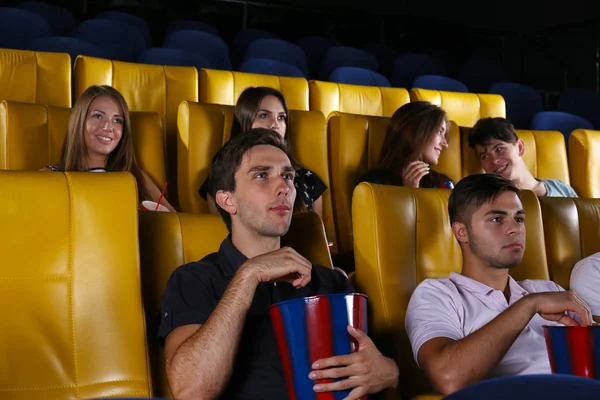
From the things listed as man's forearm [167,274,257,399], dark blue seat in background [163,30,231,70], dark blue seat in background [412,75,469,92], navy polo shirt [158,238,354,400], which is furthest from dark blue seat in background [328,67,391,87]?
man's forearm [167,274,257,399]

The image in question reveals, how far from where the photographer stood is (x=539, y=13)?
3.49 m

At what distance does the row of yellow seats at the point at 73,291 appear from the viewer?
2.63 ft

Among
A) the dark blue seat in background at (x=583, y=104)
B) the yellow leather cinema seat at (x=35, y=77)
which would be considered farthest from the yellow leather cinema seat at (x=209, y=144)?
the dark blue seat in background at (x=583, y=104)

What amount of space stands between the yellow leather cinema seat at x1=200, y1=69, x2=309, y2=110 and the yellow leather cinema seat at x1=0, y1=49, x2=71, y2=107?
1.06 feet

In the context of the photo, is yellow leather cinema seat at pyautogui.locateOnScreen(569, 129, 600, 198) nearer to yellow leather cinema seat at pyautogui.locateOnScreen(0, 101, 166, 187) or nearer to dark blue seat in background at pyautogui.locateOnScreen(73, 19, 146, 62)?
yellow leather cinema seat at pyautogui.locateOnScreen(0, 101, 166, 187)

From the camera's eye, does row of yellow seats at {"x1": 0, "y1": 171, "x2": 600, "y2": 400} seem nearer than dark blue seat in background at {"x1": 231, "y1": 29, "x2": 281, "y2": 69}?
Yes

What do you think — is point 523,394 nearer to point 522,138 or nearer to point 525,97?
point 522,138

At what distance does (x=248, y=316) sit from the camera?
83 cm

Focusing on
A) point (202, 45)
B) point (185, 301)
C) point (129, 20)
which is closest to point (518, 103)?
point (202, 45)

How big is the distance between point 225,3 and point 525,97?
1.18 m

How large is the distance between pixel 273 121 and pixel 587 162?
0.85 meters

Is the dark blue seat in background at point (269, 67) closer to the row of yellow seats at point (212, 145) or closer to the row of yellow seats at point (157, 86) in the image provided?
the row of yellow seats at point (157, 86)

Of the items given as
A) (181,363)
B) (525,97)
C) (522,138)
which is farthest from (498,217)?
(525,97)

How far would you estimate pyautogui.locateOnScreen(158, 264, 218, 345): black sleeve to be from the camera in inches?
31.8
